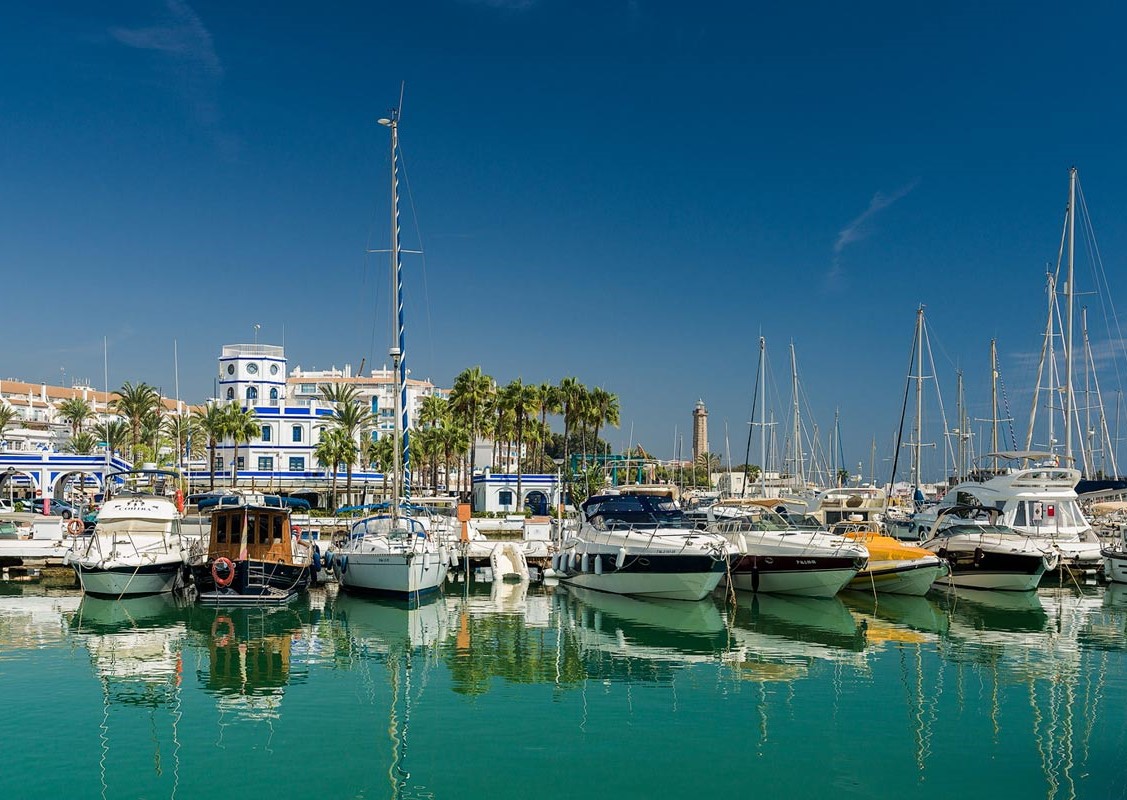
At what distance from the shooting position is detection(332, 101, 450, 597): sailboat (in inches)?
1303

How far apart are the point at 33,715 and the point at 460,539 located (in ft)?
81.3

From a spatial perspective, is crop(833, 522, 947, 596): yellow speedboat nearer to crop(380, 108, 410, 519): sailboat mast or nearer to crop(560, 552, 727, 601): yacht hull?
crop(560, 552, 727, 601): yacht hull

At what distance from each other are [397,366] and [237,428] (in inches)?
1697

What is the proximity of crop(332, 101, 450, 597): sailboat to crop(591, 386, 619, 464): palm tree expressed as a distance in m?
46.1

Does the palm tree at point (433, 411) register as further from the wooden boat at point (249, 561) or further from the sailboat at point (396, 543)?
the wooden boat at point (249, 561)

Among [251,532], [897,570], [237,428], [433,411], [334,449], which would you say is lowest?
[897,570]

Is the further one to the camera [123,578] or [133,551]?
[133,551]

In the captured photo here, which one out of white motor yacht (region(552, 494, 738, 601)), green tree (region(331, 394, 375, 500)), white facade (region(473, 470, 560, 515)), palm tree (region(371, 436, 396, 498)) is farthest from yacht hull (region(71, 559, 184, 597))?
white facade (region(473, 470, 560, 515))

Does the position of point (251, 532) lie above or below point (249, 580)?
above

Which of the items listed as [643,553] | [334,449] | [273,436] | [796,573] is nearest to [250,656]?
[643,553]

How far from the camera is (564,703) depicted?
1984 cm

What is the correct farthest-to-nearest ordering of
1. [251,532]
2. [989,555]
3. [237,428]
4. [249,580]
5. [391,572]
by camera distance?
[237,428] < [989,555] < [251,532] < [391,572] < [249,580]

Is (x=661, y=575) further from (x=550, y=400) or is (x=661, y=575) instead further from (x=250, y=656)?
(x=550, y=400)

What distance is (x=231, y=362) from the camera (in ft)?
286
